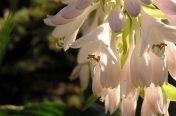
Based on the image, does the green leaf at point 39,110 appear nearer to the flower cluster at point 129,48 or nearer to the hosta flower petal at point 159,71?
the flower cluster at point 129,48

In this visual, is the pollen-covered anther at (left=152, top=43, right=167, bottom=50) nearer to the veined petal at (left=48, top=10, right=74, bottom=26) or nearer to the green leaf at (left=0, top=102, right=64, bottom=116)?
the veined petal at (left=48, top=10, right=74, bottom=26)

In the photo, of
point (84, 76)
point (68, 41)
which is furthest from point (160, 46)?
point (84, 76)

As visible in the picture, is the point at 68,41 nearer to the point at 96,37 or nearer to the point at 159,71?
the point at 96,37

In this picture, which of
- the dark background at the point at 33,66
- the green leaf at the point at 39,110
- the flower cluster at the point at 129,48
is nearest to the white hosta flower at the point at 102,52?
the flower cluster at the point at 129,48

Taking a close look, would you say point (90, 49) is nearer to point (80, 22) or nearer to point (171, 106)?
point (80, 22)

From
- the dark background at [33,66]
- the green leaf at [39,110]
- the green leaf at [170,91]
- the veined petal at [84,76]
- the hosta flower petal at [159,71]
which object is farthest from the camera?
the dark background at [33,66]

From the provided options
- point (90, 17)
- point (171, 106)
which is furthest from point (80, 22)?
point (171, 106)
